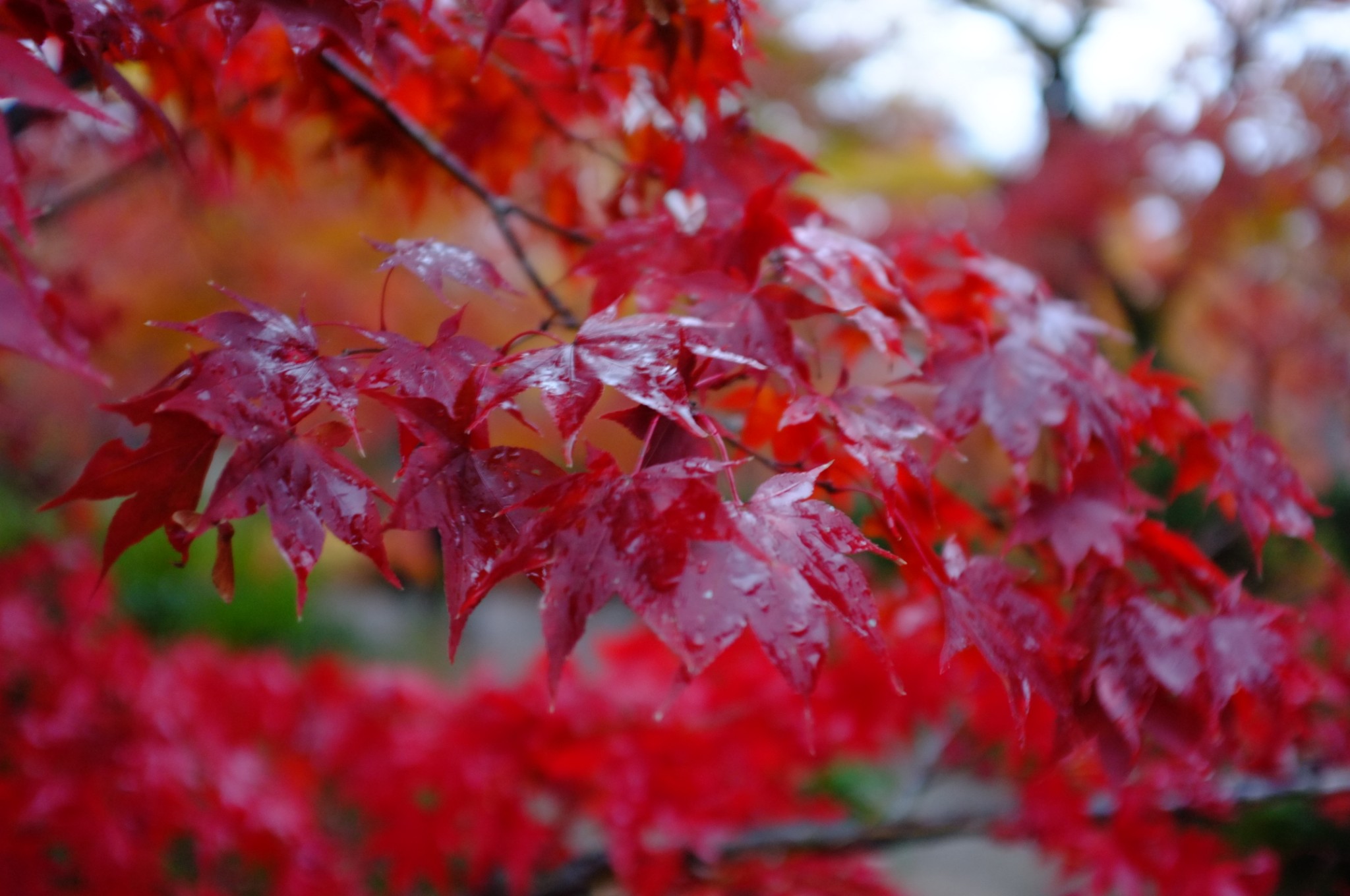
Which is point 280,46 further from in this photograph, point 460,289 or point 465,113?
point 460,289

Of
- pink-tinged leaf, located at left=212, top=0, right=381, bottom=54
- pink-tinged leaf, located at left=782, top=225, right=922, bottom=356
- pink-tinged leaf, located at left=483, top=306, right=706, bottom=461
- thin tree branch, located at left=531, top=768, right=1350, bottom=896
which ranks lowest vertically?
thin tree branch, located at left=531, top=768, right=1350, bottom=896

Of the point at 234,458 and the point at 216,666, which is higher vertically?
the point at 234,458

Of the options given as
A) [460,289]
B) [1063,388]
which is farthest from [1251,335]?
[1063,388]

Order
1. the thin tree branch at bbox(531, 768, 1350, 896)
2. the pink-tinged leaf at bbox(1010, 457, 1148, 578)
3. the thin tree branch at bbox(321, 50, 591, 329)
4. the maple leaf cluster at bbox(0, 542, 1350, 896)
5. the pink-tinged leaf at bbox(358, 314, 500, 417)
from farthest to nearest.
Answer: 1. the thin tree branch at bbox(531, 768, 1350, 896)
2. the maple leaf cluster at bbox(0, 542, 1350, 896)
3. the thin tree branch at bbox(321, 50, 591, 329)
4. the pink-tinged leaf at bbox(1010, 457, 1148, 578)
5. the pink-tinged leaf at bbox(358, 314, 500, 417)

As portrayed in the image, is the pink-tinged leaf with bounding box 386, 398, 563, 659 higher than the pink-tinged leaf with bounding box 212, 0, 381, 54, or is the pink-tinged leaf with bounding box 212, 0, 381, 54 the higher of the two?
the pink-tinged leaf with bounding box 212, 0, 381, 54

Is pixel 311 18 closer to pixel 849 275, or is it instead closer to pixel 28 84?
pixel 28 84

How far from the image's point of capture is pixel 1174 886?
1.61 meters

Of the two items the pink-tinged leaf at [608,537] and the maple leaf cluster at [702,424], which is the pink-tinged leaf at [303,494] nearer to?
the maple leaf cluster at [702,424]

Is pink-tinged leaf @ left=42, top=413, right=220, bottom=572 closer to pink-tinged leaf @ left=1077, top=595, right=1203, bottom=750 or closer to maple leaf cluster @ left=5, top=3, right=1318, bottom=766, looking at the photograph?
maple leaf cluster @ left=5, top=3, right=1318, bottom=766

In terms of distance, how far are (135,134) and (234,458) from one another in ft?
3.67

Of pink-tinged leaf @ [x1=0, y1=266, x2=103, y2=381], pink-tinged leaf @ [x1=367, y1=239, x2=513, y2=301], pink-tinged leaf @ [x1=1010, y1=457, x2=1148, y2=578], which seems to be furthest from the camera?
pink-tinged leaf @ [x1=1010, y1=457, x2=1148, y2=578]

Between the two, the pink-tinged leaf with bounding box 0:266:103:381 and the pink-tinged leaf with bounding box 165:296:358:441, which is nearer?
the pink-tinged leaf with bounding box 0:266:103:381

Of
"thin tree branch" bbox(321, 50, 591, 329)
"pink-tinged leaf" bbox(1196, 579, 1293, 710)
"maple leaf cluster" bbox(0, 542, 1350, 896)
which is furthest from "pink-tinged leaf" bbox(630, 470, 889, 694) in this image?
"maple leaf cluster" bbox(0, 542, 1350, 896)

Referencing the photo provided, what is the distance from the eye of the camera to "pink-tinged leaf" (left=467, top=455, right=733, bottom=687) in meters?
0.67
